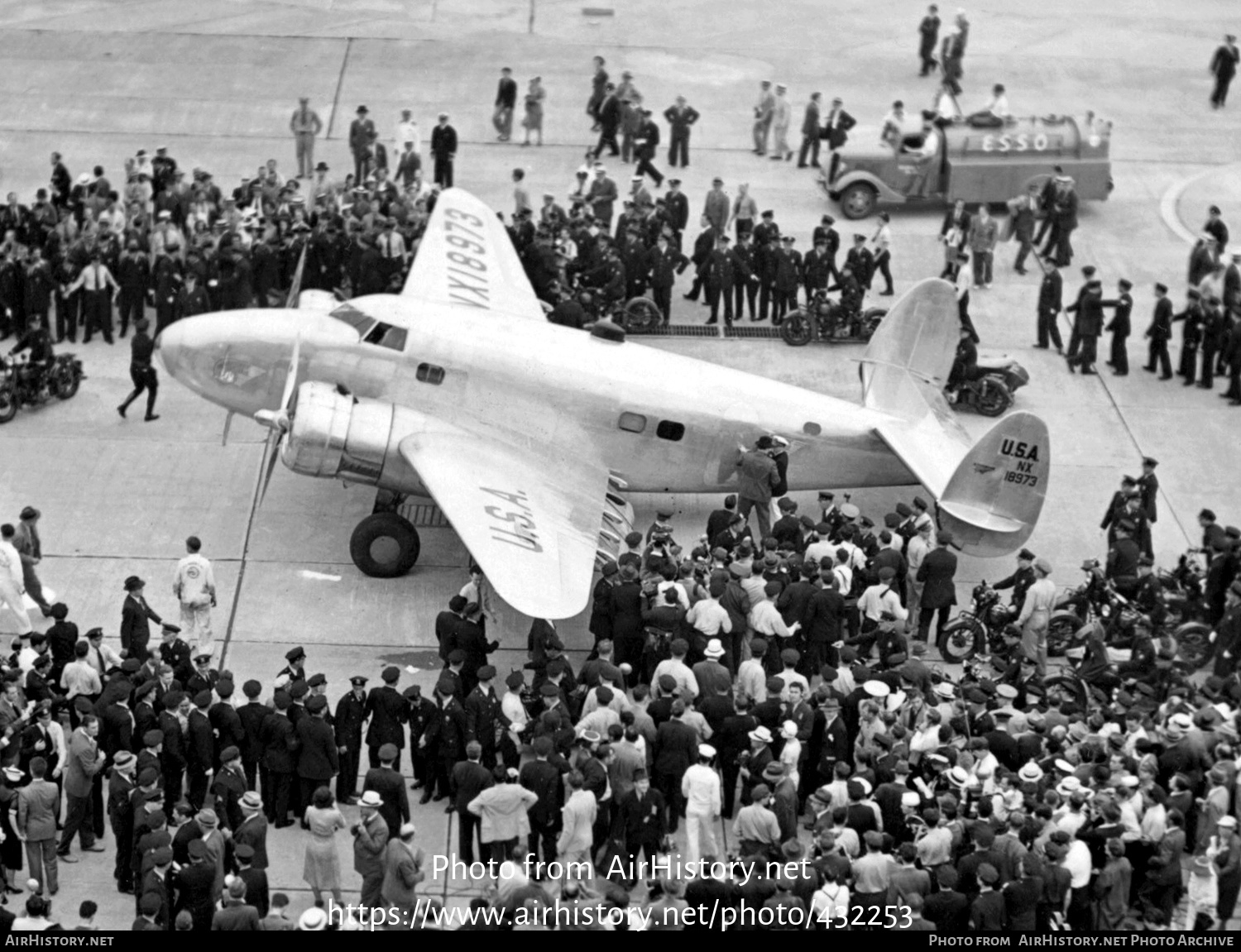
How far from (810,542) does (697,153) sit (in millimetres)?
18577

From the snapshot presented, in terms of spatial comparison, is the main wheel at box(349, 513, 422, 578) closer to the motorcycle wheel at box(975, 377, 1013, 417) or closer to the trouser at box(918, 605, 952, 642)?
the trouser at box(918, 605, 952, 642)

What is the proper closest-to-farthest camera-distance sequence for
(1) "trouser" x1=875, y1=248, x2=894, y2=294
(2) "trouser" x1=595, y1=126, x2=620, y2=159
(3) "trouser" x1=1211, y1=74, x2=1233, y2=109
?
(1) "trouser" x1=875, y1=248, x2=894, y2=294, (2) "trouser" x1=595, y1=126, x2=620, y2=159, (3) "trouser" x1=1211, y1=74, x2=1233, y2=109

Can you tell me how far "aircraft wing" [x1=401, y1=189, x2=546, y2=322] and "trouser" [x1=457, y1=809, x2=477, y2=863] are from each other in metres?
10.0

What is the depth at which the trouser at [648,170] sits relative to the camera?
124 feet

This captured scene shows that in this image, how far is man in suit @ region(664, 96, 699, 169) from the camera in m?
39.4

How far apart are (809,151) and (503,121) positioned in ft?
22.4

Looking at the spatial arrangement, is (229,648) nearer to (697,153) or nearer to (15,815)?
(15,815)

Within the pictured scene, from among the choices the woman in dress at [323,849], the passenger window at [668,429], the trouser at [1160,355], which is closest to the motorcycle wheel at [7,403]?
the passenger window at [668,429]

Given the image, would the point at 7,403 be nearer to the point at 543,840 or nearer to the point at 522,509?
the point at 522,509

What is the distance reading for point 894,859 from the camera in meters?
18.4

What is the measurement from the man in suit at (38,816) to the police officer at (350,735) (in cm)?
318

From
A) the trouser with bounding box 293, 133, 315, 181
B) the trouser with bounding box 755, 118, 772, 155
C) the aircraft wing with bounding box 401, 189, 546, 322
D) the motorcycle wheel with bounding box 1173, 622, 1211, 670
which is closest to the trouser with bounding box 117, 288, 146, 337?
the aircraft wing with bounding box 401, 189, 546, 322

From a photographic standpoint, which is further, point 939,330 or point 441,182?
point 441,182

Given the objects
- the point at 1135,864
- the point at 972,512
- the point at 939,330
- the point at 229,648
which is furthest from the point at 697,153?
the point at 1135,864
